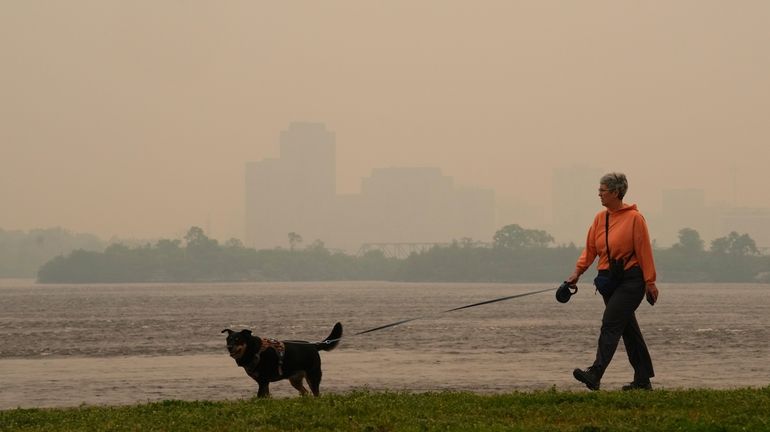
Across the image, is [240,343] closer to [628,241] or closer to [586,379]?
[586,379]

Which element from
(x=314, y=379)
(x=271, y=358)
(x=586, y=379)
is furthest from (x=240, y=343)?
(x=586, y=379)

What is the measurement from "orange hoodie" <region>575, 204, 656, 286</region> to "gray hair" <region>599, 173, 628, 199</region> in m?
0.19

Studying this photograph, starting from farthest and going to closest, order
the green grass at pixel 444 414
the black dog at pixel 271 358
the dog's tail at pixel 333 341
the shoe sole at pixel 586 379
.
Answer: the dog's tail at pixel 333 341
the black dog at pixel 271 358
the shoe sole at pixel 586 379
the green grass at pixel 444 414

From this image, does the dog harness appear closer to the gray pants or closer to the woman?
the woman

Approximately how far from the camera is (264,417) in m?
12.3

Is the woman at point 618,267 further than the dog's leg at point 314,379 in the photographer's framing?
No

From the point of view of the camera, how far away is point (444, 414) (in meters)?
12.5

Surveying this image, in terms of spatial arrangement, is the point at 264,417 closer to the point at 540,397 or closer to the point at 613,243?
the point at 540,397

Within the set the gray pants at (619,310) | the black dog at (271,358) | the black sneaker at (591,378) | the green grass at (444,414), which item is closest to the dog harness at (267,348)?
the black dog at (271,358)

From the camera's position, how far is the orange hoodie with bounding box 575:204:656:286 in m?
13.8

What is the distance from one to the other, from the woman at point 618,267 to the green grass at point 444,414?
709 millimetres

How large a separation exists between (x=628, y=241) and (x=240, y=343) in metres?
4.85

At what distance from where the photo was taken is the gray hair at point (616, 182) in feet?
46.2

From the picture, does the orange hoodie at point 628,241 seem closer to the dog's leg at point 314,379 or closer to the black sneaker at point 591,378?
the black sneaker at point 591,378
